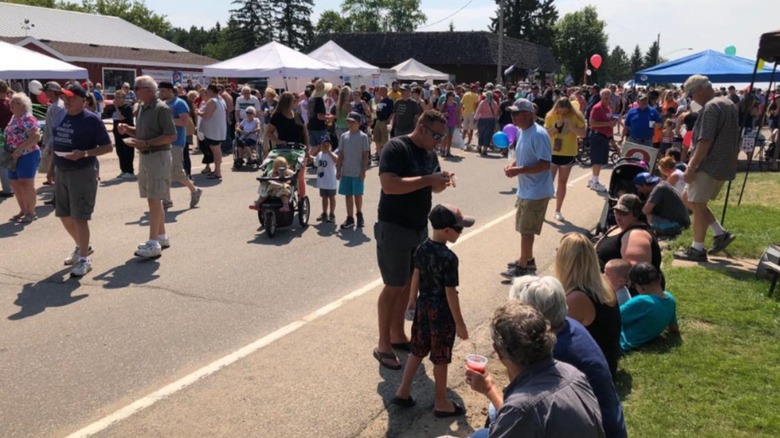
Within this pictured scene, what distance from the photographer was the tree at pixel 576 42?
92250 millimetres

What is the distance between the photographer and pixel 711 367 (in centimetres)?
473

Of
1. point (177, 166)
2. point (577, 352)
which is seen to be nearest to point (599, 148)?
point (177, 166)

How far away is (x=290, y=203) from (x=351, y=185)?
0.90 meters

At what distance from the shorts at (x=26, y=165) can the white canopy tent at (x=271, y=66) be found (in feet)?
37.1

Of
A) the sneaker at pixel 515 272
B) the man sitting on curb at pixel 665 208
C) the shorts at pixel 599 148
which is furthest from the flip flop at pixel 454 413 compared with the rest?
the shorts at pixel 599 148

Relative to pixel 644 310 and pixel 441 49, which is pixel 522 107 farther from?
pixel 441 49

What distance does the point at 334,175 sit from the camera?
9.42 metres

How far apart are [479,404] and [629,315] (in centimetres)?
153

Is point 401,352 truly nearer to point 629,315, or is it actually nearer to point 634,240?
point 629,315

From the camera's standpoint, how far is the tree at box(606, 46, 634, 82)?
5060 inches

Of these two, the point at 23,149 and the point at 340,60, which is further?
the point at 340,60

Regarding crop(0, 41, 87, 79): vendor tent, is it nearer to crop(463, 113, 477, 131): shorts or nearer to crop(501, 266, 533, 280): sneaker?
crop(501, 266, 533, 280): sneaker

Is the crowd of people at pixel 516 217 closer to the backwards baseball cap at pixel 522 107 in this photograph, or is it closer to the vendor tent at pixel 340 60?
the backwards baseball cap at pixel 522 107

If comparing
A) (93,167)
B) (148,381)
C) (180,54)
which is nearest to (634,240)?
(148,381)
